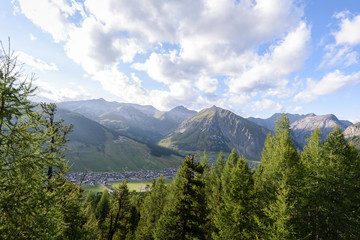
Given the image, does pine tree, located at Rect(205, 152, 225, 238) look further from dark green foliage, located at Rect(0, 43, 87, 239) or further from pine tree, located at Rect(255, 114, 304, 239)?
dark green foliage, located at Rect(0, 43, 87, 239)

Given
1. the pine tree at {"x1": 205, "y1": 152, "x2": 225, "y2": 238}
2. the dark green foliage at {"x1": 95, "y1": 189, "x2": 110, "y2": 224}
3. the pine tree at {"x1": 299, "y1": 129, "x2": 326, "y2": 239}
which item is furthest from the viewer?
the dark green foliage at {"x1": 95, "y1": 189, "x2": 110, "y2": 224}

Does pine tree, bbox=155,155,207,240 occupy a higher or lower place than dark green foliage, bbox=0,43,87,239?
lower

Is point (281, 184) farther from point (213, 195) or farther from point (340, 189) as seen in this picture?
point (213, 195)

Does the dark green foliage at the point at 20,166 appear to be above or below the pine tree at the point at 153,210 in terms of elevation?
above

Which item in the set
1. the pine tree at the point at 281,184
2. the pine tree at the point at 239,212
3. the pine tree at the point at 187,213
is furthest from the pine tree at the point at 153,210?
the pine tree at the point at 281,184

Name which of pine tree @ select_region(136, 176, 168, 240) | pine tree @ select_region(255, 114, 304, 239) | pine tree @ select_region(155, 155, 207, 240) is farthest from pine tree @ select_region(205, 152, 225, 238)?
pine tree @ select_region(136, 176, 168, 240)

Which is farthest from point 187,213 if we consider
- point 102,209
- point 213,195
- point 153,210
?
point 102,209

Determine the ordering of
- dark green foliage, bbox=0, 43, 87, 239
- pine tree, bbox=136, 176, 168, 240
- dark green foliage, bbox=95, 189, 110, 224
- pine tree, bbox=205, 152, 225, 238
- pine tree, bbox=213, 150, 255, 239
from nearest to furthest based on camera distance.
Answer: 1. dark green foliage, bbox=0, 43, 87, 239
2. pine tree, bbox=213, 150, 255, 239
3. pine tree, bbox=205, 152, 225, 238
4. pine tree, bbox=136, 176, 168, 240
5. dark green foliage, bbox=95, 189, 110, 224

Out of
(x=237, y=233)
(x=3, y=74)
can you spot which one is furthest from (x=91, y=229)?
(x=3, y=74)

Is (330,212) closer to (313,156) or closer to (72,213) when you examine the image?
(313,156)

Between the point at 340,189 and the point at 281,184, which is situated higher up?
the point at 281,184

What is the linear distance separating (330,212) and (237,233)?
1259cm

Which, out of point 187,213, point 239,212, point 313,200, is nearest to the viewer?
point 239,212

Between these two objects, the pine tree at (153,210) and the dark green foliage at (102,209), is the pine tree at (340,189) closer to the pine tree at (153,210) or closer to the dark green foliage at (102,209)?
the pine tree at (153,210)
